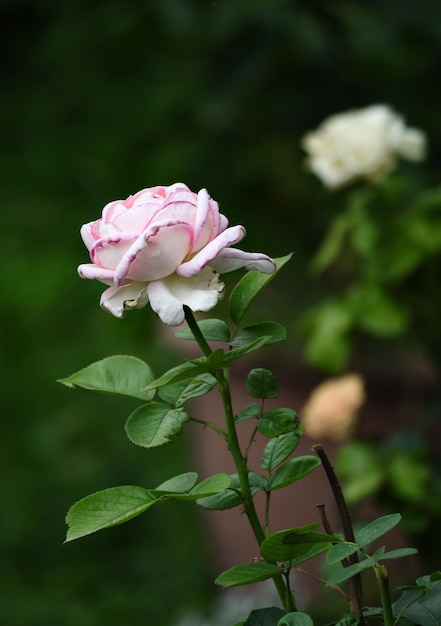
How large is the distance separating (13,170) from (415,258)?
9.91 feet

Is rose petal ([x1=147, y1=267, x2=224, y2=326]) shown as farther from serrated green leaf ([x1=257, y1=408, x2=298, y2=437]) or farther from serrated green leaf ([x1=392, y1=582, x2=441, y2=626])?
serrated green leaf ([x1=392, y1=582, x2=441, y2=626])

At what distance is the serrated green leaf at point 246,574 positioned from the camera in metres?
0.63

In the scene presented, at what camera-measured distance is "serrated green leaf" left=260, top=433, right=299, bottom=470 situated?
0.71m

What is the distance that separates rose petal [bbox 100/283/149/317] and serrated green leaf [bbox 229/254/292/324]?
79 millimetres

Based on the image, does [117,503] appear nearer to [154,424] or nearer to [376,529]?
[154,424]

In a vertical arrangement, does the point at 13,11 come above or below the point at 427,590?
above

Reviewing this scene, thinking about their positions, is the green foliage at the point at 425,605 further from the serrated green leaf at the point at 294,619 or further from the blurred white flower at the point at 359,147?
the blurred white flower at the point at 359,147

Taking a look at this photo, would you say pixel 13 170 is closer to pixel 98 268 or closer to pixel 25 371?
pixel 25 371

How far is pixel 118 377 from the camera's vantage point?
0.71 m

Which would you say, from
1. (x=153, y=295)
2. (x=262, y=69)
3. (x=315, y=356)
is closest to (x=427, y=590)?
(x=153, y=295)

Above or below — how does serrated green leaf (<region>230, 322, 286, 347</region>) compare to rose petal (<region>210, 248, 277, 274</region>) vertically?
below

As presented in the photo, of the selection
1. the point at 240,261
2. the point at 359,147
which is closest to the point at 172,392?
the point at 240,261

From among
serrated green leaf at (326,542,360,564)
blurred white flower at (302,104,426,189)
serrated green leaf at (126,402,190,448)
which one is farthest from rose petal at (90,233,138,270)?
blurred white flower at (302,104,426,189)

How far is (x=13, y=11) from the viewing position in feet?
10.6
